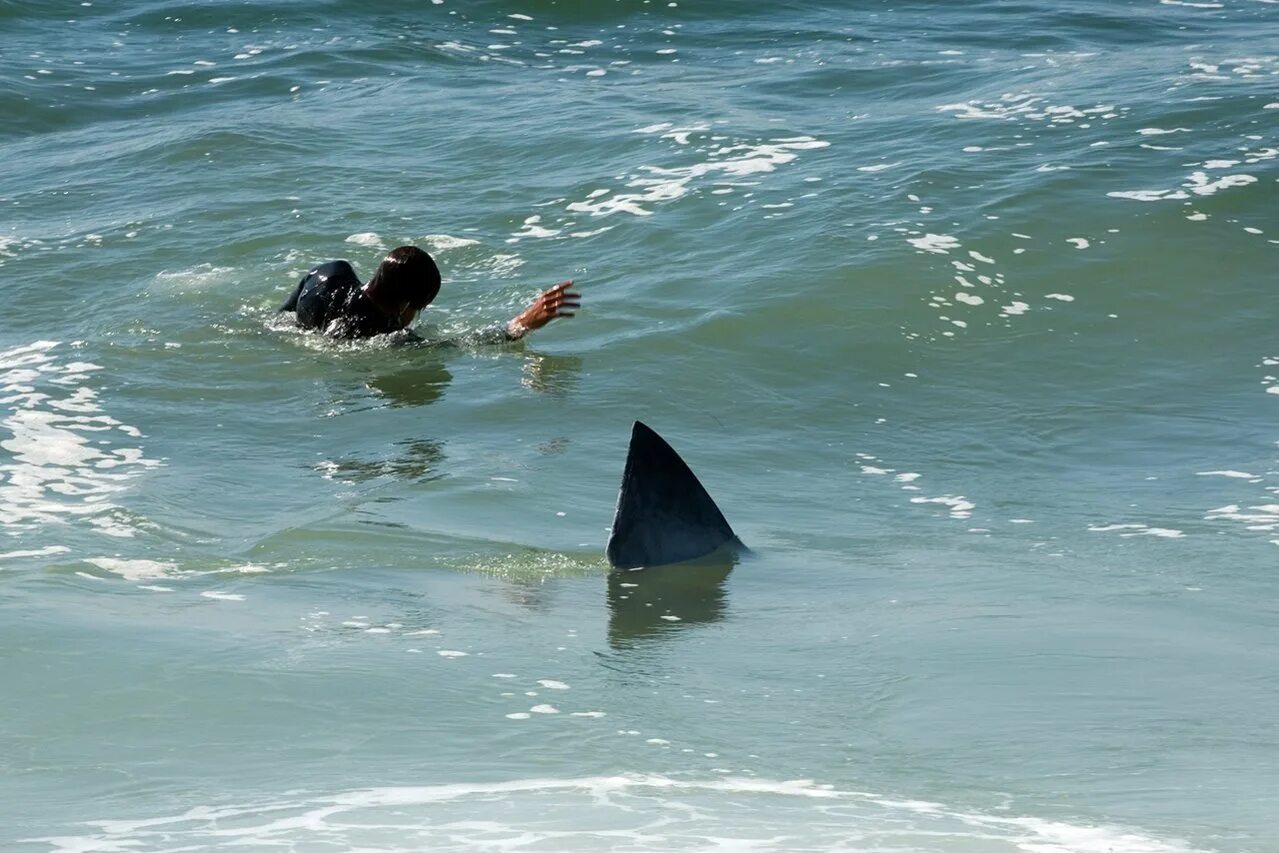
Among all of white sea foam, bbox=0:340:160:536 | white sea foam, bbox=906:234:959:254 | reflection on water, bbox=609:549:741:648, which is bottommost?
reflection on water, bbox=609:549:741:648

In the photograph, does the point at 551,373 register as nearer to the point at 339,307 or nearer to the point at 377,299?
the point at 377,299

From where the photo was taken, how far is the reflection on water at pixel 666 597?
533 cm

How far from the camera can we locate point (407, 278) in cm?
915

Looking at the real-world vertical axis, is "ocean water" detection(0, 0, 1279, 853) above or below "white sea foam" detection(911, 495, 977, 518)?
above

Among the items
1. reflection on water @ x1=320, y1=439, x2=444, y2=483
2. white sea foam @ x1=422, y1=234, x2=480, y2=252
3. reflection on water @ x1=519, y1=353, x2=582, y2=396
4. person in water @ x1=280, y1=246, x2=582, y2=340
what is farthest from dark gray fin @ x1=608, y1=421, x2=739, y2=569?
white sea foam @ x1=422, y1=234, x2=480, y2=252

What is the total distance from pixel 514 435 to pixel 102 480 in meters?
1.92

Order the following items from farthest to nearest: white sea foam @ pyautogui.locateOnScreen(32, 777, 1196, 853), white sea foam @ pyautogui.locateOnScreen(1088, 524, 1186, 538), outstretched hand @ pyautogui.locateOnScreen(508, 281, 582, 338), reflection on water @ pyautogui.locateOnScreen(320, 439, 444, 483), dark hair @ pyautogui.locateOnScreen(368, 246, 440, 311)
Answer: dark hair @ pyautogui.locateOnScreen(368, 246, 440, 311), outstretched hand @ pyautogui.locateOnScreen(508, 281, 582, 338), reflection on water @ pyautogui.locateOnScreen(320, 439, 444, 483), white sea foam @ pyautogui.locateOnScreen(1088, 524, 1186, 538), white sea foam @ pyautogui.locateOnScreen(32, 777, 1196, 853)

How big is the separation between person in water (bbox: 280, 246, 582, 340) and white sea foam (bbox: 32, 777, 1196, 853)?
17.1 feet

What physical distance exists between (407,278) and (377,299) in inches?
10.9

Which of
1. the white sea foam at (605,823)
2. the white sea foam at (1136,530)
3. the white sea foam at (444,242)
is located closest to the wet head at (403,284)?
the white sea foam at (444,242)

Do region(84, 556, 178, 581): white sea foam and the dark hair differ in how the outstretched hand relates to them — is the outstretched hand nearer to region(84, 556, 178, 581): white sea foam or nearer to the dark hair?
the dark hair

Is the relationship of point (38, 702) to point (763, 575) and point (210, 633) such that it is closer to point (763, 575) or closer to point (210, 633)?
point (210, 633)

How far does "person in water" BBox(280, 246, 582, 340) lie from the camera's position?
912cm

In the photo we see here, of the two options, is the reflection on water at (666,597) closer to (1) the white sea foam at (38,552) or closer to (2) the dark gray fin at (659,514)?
(2) the dark gray fin at (659,514)
